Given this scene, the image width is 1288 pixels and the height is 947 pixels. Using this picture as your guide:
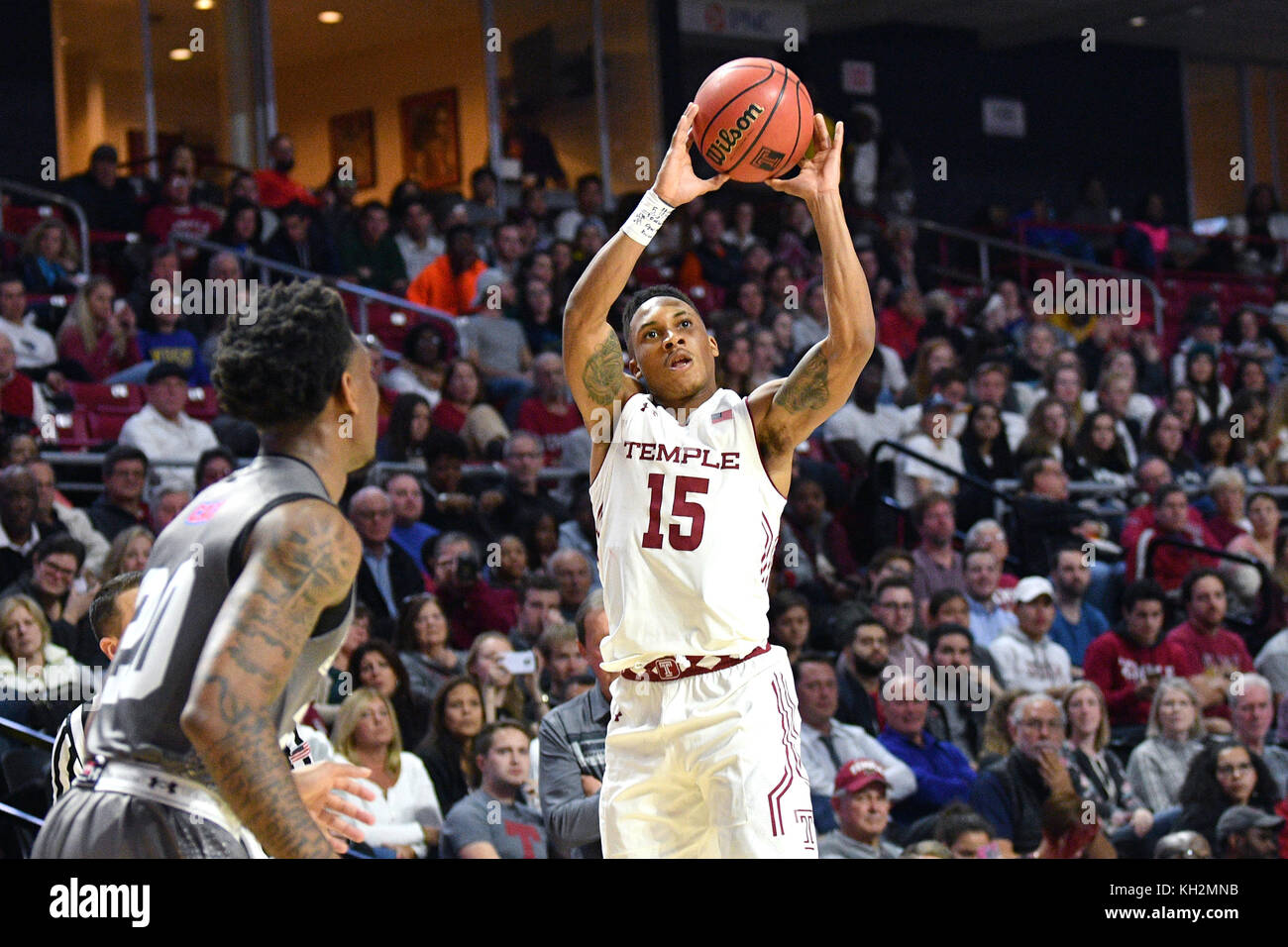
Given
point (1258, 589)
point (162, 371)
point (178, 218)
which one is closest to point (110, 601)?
point (162, 371)

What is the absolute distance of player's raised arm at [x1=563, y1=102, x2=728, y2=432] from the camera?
14.0 ft

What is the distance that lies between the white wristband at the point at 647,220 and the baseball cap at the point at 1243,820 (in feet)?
12.8


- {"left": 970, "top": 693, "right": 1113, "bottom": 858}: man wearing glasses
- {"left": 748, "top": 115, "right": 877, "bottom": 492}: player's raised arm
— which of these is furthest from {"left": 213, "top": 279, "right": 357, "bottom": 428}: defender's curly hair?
{"left": 970, "top": 693, "right": 1113, "bottom": 858}: man wearing glasses

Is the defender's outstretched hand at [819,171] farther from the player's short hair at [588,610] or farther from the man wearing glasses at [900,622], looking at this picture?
the man wearing glasses at [900,622]

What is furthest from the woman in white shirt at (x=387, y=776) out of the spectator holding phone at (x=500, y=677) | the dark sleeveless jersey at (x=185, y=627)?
the dark sleeveless jersey at (x=185, y=627)

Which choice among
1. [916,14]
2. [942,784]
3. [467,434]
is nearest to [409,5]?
[916,14]

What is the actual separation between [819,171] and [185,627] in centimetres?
239

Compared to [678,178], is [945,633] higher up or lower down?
lower down

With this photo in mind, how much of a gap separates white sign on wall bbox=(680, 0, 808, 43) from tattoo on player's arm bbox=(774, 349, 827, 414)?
41.0 ft

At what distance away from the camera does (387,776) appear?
6.39m

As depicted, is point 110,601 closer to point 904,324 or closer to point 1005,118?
point 904,324

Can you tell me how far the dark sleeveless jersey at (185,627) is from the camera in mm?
2740

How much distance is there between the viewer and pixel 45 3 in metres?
13.5
